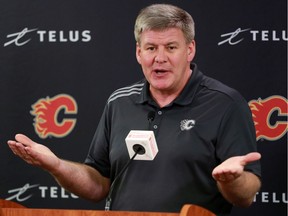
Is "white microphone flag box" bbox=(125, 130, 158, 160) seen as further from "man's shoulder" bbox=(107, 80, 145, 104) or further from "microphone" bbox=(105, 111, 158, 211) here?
"man's shoulder" bbox=(107, 80, 145, 104)

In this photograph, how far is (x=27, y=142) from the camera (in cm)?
246

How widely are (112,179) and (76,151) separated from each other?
0.66 metres

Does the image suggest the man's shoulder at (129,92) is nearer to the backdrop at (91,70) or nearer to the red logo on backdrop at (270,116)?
the backdrop at (91,70)

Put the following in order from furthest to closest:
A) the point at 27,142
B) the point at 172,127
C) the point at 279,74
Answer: the point at 279,74 < the point at 172,127 < the point at 27,142

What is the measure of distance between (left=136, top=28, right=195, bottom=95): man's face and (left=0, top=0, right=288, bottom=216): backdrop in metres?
0.64

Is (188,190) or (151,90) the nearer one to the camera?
(188,190)

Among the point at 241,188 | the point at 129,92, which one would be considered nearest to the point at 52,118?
the point at 129,92

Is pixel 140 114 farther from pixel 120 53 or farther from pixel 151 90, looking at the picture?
pixel 120 53

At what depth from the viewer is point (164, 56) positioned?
2648mm

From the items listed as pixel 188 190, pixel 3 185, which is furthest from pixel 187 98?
pixel 3 185

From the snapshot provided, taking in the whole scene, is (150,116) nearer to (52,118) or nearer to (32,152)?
(32,152)

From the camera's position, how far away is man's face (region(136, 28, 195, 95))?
2.65m

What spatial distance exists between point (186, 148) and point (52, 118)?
103 centimetres

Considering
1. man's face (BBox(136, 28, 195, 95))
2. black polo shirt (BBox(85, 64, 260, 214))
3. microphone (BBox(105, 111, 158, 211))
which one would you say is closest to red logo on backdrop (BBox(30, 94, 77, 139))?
black polo shirt (BBox(85, 64, 260, 214))
